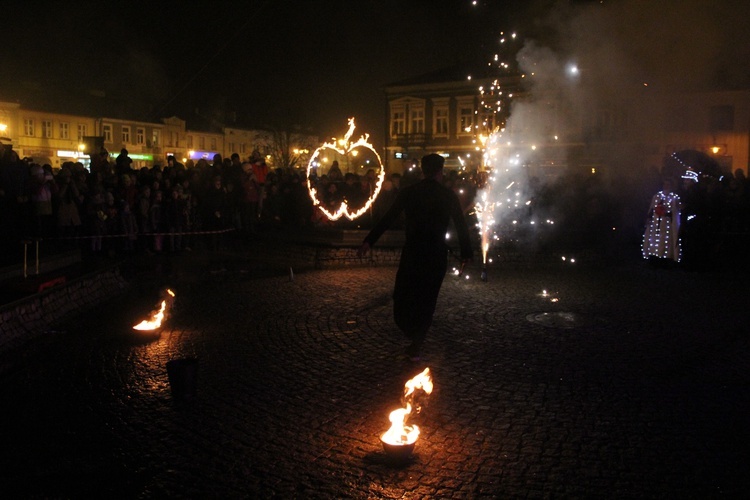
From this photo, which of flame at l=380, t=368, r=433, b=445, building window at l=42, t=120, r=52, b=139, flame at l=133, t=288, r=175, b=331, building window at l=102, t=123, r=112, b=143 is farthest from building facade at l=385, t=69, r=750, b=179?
building window at l=102, t=123, r=112, b=143

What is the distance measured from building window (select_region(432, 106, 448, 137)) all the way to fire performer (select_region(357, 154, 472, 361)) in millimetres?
46345

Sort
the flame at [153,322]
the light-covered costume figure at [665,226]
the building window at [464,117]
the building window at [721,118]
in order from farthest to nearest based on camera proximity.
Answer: the building window at [464,117] < the building window at [721,118] < the light-covered costume figure at [665,226] < the flame at [153,322]

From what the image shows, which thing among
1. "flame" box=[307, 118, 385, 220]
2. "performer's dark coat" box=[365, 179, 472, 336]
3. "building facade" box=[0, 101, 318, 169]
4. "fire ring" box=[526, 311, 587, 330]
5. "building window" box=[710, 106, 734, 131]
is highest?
"building facade" box=[0, 101, 318, 169]

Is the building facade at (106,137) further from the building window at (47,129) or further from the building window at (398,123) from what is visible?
the building window at (398,123)

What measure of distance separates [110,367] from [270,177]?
1245cm

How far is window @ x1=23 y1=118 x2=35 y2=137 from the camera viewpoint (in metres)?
54.1

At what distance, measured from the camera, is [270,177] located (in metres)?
19.0

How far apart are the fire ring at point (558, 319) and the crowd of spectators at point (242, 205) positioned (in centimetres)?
617

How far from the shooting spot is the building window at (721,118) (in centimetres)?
1422

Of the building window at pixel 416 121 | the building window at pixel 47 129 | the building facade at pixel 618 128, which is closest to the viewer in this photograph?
the building facade at pixel 618 128

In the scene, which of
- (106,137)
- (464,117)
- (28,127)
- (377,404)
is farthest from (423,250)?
(106,137)

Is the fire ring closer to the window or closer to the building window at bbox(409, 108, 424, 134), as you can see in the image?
the building window at bbox(409, 108, 424, 134)

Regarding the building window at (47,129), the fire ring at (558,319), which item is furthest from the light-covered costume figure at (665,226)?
the building window at (47,129)

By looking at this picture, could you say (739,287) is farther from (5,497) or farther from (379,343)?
(5,497)
